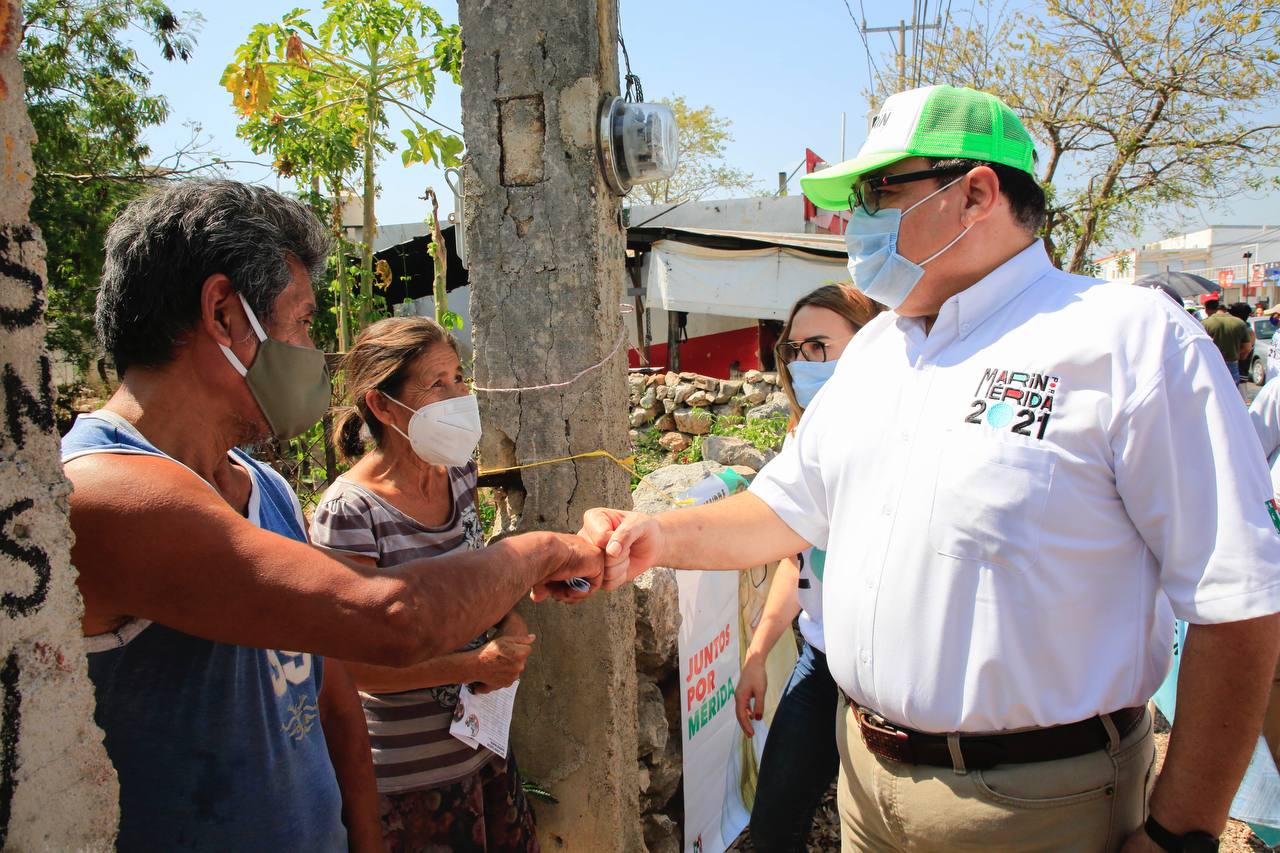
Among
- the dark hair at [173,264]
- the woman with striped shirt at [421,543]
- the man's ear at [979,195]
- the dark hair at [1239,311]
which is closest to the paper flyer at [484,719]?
the woman with striped shirt at [421,543]

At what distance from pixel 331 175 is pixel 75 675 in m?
7.38

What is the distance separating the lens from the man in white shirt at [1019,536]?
4.89 ft

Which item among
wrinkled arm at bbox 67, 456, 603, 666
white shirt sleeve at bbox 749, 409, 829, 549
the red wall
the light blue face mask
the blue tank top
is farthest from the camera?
the red wall

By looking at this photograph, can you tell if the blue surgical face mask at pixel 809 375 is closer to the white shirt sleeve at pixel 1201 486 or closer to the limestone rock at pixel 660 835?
the white shirt sleeve at pixel 1201 486

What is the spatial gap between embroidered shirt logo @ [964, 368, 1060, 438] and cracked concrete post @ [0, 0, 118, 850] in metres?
1.54

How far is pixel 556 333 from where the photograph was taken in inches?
116

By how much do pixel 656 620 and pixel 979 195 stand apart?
2.18m

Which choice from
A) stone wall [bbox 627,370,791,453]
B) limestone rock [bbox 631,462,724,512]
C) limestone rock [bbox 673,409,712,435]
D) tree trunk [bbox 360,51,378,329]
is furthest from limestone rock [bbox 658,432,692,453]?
limestone rock [bbox 631,462,724,512]

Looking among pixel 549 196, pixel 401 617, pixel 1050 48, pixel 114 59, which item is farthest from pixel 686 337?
pixel 401 617

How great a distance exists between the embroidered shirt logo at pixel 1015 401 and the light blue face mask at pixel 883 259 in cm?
35

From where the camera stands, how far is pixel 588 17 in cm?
280

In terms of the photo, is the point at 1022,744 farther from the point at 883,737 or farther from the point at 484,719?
the point at 484,719

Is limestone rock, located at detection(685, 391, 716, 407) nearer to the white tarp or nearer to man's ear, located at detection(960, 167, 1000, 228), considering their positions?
the white tarp

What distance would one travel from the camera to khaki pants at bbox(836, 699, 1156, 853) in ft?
5.36
